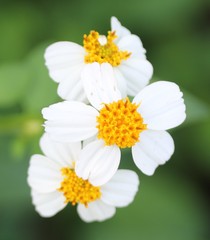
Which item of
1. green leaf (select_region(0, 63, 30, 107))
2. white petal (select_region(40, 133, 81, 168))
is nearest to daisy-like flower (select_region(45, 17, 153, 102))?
white petal (select_region(40, 133, 81, 168))

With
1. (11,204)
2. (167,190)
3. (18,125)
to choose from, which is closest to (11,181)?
(11,204)

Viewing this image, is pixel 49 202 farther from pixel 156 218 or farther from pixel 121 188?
pixel 156 218

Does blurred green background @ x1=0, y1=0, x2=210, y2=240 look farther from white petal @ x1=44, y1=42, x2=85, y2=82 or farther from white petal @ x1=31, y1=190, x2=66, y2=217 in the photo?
white petal @ x1=44, y1=42, x2=85, y2=82

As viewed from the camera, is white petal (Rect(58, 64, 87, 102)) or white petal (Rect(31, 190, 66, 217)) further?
white petal (Rect(31, 190, 66, 217))

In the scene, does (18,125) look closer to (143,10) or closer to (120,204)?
(120,204)

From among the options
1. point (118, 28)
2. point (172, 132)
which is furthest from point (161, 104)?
point (172, 132)

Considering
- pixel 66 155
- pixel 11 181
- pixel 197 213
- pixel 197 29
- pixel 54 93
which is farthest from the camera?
pixel 197 29
